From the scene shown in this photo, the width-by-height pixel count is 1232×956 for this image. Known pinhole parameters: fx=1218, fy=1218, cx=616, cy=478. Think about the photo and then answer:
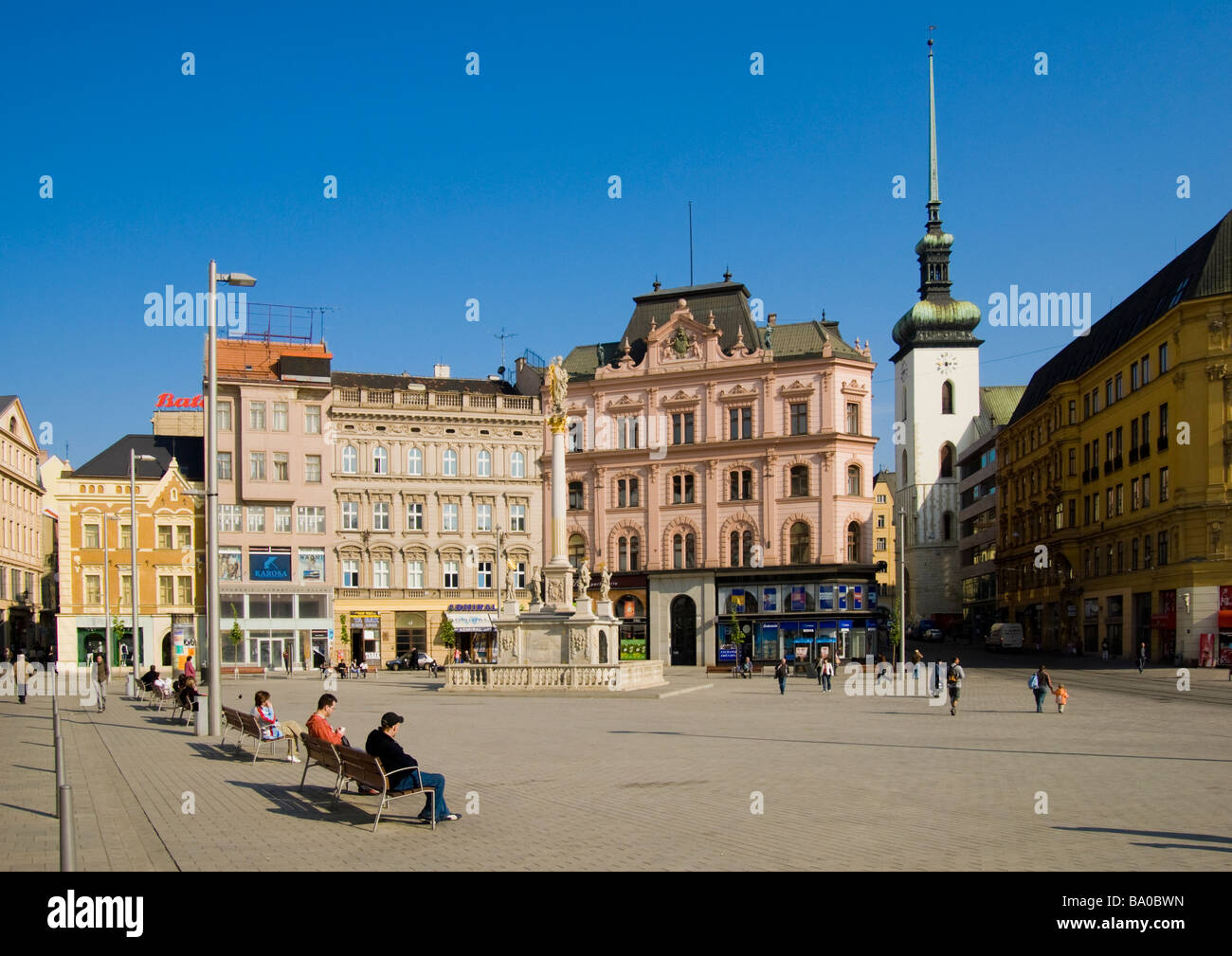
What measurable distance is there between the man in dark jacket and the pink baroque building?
2162 inches

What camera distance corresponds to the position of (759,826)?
13344 millimetres

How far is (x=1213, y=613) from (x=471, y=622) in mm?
40136

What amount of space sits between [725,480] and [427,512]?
18.4m

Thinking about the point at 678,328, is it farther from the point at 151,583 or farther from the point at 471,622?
the point at 151,583

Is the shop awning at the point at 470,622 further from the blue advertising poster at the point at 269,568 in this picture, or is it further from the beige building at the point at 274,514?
the blue advertising poster at the point at 269,568

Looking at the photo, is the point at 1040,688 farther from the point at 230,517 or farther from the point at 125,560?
the point at 125,560

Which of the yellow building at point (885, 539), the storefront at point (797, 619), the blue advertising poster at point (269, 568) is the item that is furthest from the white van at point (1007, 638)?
the yellow building at point (885, 539)

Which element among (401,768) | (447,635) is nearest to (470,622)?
(447,635)

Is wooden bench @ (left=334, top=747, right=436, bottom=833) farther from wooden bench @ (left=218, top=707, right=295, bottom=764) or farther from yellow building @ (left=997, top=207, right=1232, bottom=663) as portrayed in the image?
yellow building @ (left=997, top=207, right=1232, bottom=663)

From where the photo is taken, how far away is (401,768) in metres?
14.0

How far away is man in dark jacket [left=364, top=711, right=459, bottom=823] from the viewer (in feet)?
45.2

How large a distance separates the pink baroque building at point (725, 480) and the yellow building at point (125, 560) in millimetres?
22299

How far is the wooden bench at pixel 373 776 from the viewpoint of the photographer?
13.5 m
